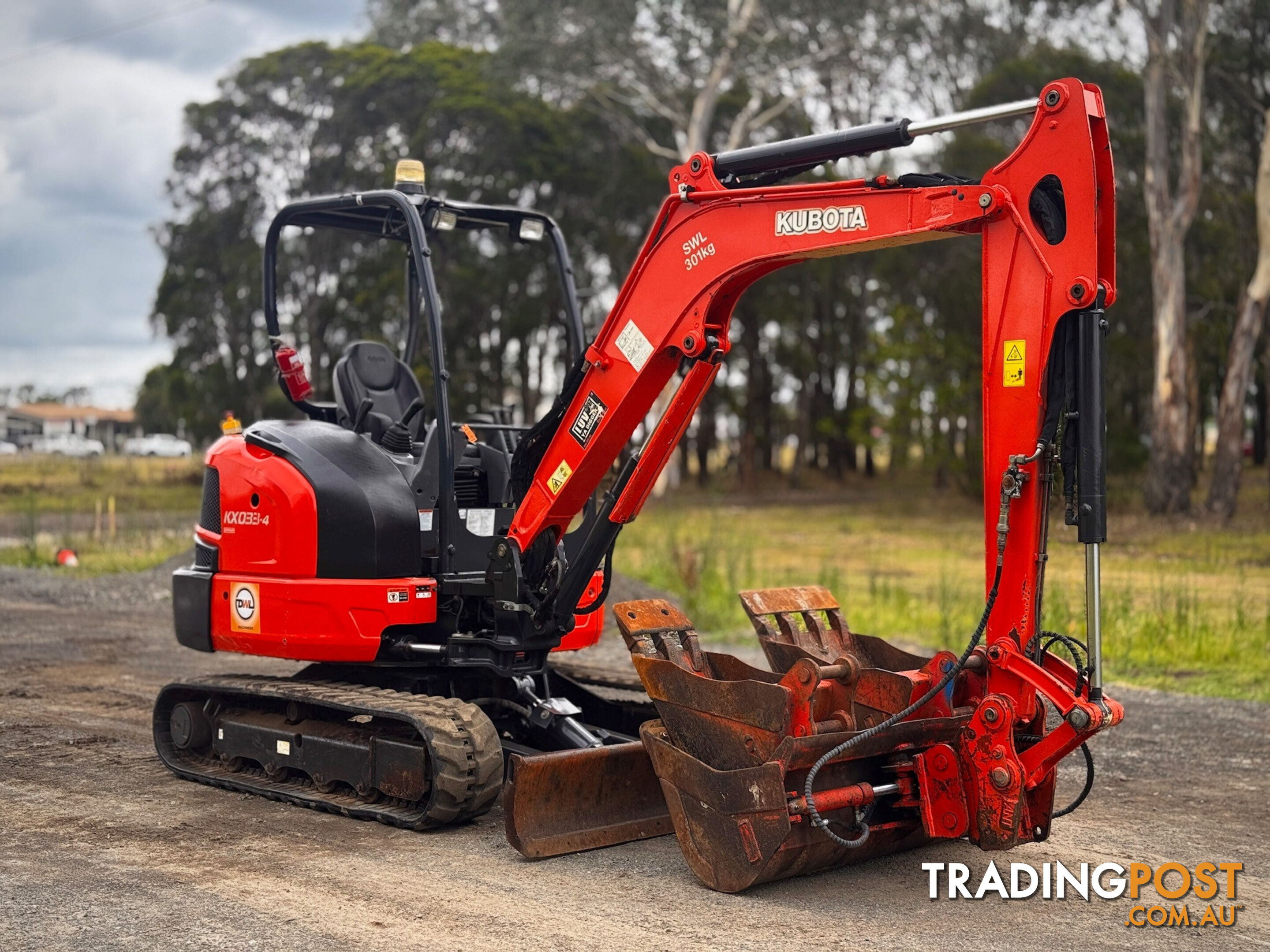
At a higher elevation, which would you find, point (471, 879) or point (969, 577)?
point (969, 577)

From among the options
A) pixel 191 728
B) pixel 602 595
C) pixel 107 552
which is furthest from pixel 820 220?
pixel 107 552

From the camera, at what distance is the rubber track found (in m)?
6.52

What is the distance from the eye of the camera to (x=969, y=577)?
18500 millimetres

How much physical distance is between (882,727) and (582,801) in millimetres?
1632

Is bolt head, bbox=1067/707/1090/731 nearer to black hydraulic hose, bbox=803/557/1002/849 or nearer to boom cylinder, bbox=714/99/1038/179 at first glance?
black hydraulic hose, bbox=803/557/1002/849

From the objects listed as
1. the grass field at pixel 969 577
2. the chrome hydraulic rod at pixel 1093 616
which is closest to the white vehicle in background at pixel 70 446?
the grass field at pixel 969 577

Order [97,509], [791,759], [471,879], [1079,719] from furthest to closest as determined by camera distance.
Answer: [97,509], [471,879], [791,759], [1079,719]

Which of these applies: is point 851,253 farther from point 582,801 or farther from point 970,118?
point 582,801

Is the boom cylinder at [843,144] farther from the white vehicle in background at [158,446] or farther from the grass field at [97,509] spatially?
the white vehicle in background at [158,446]

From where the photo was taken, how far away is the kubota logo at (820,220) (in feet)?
19.8

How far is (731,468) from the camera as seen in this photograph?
183 ft

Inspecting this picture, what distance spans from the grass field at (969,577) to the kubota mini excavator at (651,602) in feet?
2.77

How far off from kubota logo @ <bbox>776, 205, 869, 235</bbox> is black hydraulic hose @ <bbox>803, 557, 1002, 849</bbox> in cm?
154

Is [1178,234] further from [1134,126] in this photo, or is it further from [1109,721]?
[1109,721]
